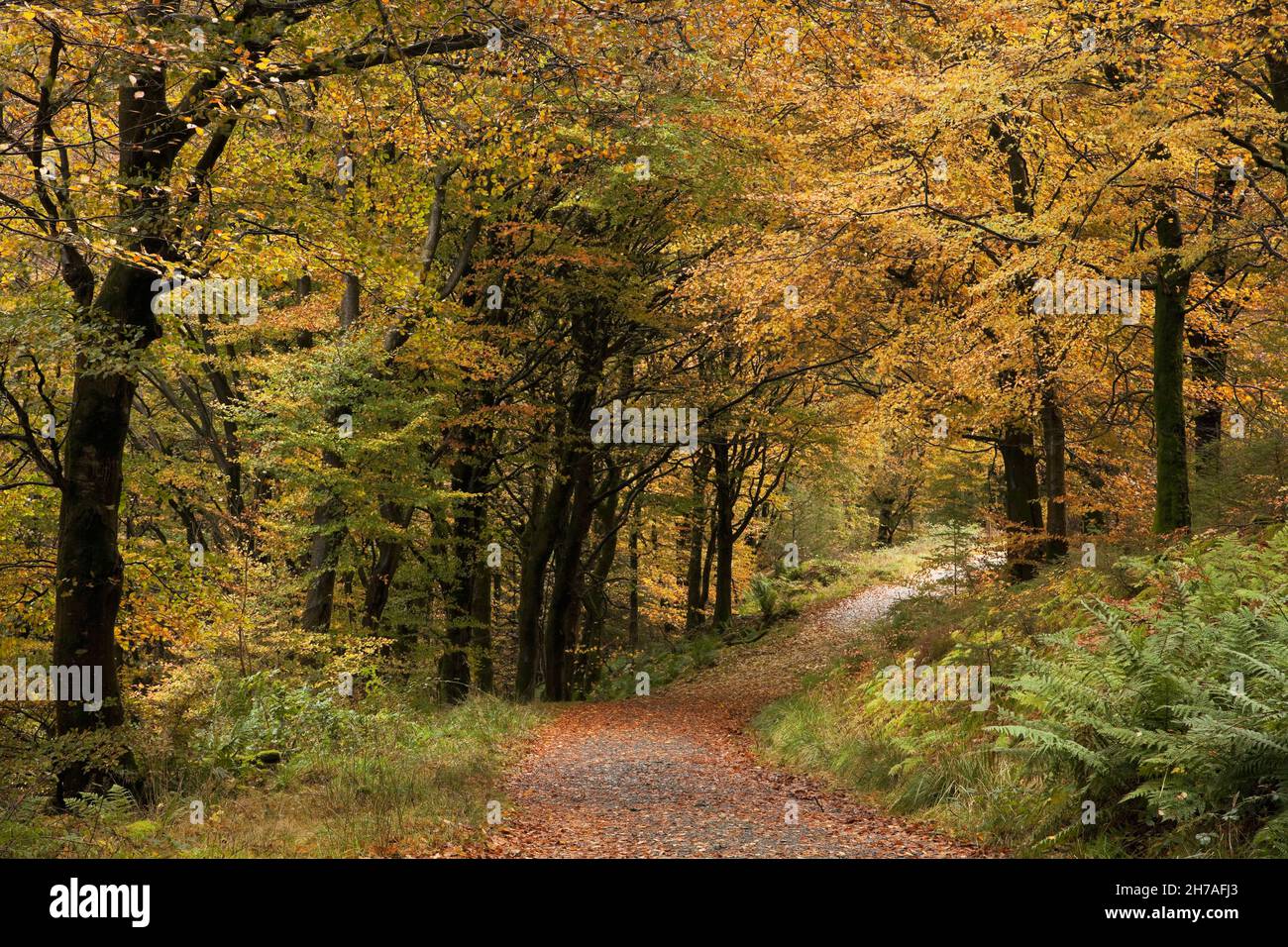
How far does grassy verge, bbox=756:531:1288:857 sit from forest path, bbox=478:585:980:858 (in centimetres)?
55

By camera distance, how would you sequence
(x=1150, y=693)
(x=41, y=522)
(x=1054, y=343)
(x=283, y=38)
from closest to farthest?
(x=1150, y=693)
(x=283, y=38)
(x=1054, y=343)
(x=41, y=522)

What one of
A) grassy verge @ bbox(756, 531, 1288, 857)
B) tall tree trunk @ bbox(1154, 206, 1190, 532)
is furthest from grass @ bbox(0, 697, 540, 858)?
tall tree trunk @ bbox(1154, 206, 1190, 532)

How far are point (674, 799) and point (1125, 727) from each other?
459 centimetres

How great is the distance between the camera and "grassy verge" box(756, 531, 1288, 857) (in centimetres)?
509

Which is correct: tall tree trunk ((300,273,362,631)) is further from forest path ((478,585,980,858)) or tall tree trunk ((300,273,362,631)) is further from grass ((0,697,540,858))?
grass ((0,697,540,858))

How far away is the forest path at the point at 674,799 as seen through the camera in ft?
23.2

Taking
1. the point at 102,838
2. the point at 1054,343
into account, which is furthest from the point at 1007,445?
the point at 102,838

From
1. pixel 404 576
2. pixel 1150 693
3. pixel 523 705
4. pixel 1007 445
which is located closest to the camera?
pixel 1150 693

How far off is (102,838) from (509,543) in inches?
724

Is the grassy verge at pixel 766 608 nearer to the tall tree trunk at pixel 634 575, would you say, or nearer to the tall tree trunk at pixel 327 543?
the tall tree trunk at pixel 634 575

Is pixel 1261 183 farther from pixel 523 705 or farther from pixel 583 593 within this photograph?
pixel 583 593

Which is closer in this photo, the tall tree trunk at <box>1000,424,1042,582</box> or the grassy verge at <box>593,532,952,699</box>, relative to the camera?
the tall tree trunk at <box>1000,424,1042,582</box>

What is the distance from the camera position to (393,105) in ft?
35.3

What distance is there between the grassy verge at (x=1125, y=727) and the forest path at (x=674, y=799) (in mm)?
546
